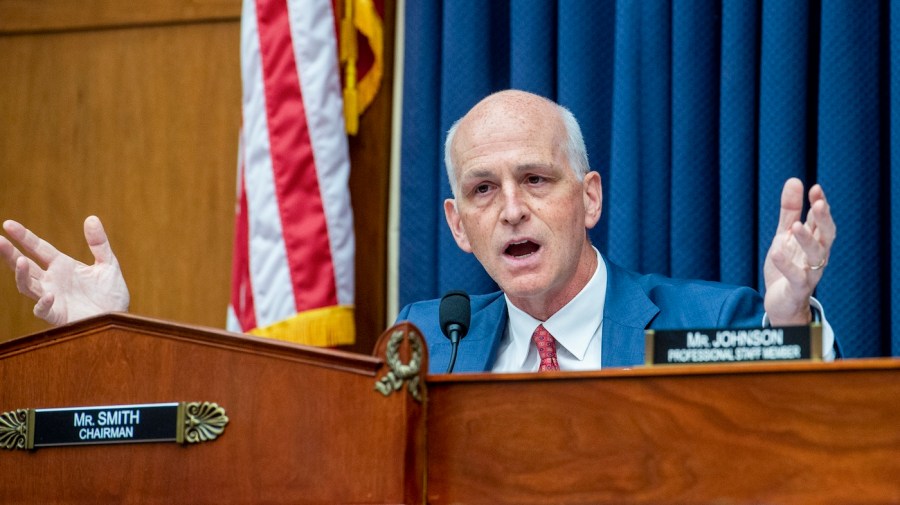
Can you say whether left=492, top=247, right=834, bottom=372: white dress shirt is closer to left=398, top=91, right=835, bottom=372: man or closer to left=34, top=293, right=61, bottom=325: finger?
left=398, top=91, right=835, bottom=372: man

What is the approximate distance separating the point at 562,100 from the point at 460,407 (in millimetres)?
1790

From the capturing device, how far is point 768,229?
2979mm

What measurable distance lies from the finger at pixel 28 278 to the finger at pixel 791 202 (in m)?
1.32

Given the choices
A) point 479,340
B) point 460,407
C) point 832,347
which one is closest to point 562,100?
point 479,340

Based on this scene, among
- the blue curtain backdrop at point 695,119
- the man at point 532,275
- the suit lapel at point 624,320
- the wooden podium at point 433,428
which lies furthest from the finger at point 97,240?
the blue curtain backdrop at point 695,119

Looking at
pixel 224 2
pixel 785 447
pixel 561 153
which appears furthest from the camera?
pixel 224 2

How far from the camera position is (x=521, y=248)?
260 cm

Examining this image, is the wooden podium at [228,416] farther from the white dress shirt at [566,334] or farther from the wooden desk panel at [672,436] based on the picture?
the white dress shirt at [566,334]

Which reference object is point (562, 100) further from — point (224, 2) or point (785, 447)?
point (785, 447)

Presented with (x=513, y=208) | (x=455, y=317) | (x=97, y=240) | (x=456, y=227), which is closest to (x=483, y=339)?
(x=513, y=208)

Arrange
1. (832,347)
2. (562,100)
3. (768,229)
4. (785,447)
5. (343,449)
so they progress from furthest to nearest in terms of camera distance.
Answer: (562,100) < (768,229) < (832,347) < (343,449) < (785,447)

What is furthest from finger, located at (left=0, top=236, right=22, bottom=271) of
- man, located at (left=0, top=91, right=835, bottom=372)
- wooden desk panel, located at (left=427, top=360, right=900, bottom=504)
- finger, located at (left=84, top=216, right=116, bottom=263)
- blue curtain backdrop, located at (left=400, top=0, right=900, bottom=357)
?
blue curtain backdrop, located at (left=400, top=0, right=900, bottom=357)

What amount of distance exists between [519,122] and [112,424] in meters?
1.25

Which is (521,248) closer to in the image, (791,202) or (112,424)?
(791,202)
